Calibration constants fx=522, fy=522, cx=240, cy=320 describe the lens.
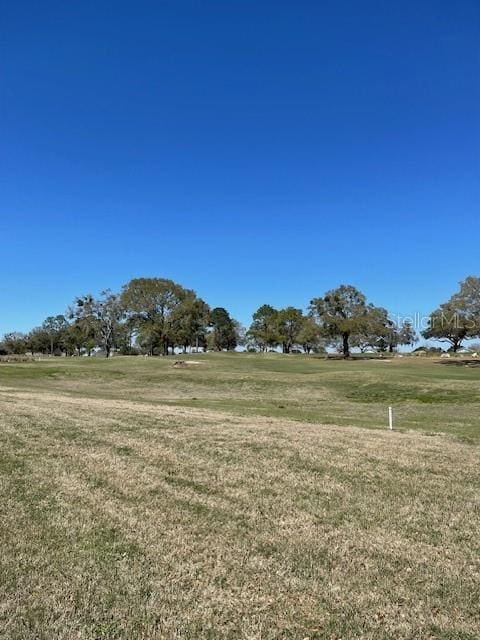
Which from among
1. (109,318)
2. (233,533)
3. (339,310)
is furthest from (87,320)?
(233,533)

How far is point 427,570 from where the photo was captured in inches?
215

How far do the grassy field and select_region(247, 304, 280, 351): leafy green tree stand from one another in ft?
326

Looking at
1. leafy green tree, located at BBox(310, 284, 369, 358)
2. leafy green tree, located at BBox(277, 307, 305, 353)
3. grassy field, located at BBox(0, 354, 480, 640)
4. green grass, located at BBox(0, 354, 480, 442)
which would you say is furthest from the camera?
leafy green tree, located at BBox(277, 307, 305, 353)

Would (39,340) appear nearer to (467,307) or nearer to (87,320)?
(87,320)

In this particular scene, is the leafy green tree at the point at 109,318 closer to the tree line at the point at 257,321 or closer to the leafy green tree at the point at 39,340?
the tree line at the point at 257,321

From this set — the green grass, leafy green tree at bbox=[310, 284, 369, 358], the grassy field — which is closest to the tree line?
leafy green tree at bbox=[310, 284, 369, 358]

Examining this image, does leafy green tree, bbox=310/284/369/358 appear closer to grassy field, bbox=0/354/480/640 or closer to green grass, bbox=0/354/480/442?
green grass, bbox=0/354/480/442

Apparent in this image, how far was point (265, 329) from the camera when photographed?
388ft

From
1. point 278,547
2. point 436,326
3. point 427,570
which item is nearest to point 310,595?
point 278,547

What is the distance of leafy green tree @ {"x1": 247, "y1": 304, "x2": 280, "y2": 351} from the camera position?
112750mm

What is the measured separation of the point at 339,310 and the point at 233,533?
3011 inches

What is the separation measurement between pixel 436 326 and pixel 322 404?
55.7 m

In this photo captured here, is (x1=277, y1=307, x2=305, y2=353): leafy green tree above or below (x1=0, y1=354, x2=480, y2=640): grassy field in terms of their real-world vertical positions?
above

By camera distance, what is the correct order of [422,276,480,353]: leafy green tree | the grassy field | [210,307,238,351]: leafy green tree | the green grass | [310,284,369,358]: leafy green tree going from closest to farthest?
the grassy field < the green grass < [422,276,480,353]: leafy green tree < [310,284,369,358]: leafy green tree < [210,307,238,351]: leafy green tree
